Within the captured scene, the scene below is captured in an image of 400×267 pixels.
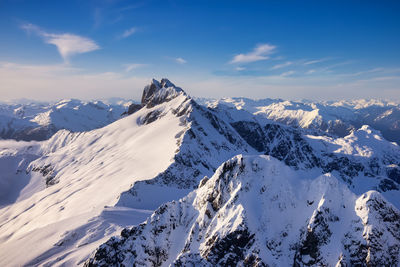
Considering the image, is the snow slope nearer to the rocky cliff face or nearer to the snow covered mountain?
the snow covered mountain

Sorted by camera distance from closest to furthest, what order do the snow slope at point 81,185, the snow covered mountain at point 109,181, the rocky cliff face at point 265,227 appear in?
the rocky cliff face at point 265,227 → the snow covered mountain at point 109,181 → the snow slope at point 81,185

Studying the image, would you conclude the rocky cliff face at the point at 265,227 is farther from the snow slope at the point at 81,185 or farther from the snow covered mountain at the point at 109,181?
the snow slope at the point at 81,185

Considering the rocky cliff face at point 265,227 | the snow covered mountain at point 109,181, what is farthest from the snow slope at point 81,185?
the rocky cliff face at point 265,227

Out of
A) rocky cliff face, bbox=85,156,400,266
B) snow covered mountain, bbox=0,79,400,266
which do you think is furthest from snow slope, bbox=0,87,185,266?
rocky cliff face, bbox=85,156,400,266

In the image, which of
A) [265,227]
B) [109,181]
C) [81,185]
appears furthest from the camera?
[81,185]

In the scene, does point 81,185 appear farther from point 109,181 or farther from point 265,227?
point 265,227

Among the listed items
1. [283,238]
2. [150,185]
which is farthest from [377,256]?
[150,185]

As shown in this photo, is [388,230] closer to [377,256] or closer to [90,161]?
[377,256]

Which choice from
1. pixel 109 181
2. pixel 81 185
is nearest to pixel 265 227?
pixel 109 181

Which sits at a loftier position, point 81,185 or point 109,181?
point 109,181
